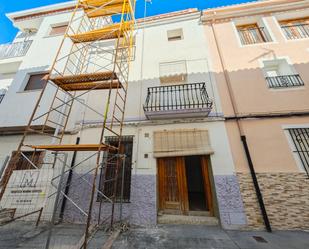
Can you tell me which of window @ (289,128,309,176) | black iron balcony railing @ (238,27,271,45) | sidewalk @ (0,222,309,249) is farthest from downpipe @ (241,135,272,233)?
black iron balcony railing @ (238,27,271,45)

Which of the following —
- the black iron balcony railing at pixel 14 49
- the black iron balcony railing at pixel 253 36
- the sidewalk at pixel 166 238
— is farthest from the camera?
the black iron balcony railing at pixel 14 49

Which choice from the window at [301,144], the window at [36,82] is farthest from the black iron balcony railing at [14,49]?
the window at [301,144]

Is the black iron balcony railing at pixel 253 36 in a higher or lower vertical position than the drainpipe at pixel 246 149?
higher

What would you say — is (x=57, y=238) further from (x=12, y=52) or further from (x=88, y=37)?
(x=12, y=52)

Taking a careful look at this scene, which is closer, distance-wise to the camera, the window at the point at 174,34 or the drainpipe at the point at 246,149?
the drainpipe at the point at 246,149

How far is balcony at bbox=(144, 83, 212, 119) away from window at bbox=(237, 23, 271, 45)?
137 inches

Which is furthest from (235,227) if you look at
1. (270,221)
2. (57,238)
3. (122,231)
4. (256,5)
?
(256,5)

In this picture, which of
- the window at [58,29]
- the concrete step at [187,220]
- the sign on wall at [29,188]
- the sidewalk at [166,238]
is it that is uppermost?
the window at [58,29]

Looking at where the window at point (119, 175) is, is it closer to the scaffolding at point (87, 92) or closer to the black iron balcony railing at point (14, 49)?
the scaffolding at point (87, 92)

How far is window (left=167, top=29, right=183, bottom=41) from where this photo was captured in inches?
296

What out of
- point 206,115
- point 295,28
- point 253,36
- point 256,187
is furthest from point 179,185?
point 295,28

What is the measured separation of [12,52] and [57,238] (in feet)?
30.2

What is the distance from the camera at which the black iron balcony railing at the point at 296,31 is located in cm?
645

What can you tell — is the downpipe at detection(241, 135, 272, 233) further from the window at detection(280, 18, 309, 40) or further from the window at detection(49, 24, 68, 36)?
the window at detection(49, 24, 68, 36)
